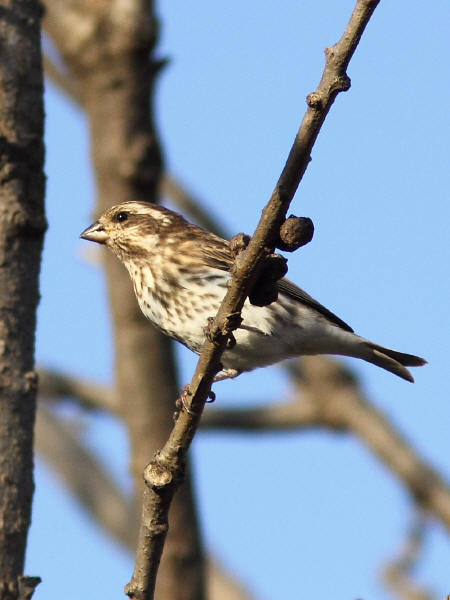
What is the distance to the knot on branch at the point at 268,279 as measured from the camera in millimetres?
3955

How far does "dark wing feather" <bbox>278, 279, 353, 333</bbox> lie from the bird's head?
798 millimetres

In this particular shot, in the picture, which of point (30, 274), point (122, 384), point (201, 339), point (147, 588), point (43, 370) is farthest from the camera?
point (43, 370)

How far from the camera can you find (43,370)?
39.6 feet

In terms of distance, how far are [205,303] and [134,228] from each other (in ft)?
4.18

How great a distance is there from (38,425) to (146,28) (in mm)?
6840

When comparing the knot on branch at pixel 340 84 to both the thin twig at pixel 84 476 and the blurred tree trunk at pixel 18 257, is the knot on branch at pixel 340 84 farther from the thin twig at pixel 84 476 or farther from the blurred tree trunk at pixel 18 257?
the thin twig at pixel 84 476

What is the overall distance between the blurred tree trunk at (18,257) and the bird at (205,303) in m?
1.18

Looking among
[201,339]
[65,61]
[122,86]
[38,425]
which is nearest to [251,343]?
[201,339]

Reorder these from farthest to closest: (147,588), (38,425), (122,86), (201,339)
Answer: (38,425) → (122,86) → (201,339) → (147,588)

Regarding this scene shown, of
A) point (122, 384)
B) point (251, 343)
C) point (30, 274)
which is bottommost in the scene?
point (30, 274)

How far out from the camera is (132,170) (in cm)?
882

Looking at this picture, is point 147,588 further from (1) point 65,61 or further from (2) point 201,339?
(1) point 65,61

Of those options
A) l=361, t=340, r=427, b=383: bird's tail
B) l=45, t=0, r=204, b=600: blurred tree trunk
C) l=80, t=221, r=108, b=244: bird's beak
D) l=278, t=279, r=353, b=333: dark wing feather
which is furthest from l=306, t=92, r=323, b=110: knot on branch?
l=45, t=0, r=204, b=600: blurred tree trunk

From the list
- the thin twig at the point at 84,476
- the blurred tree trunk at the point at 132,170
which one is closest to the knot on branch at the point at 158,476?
the blurred tree trunk at the point at 132,170
